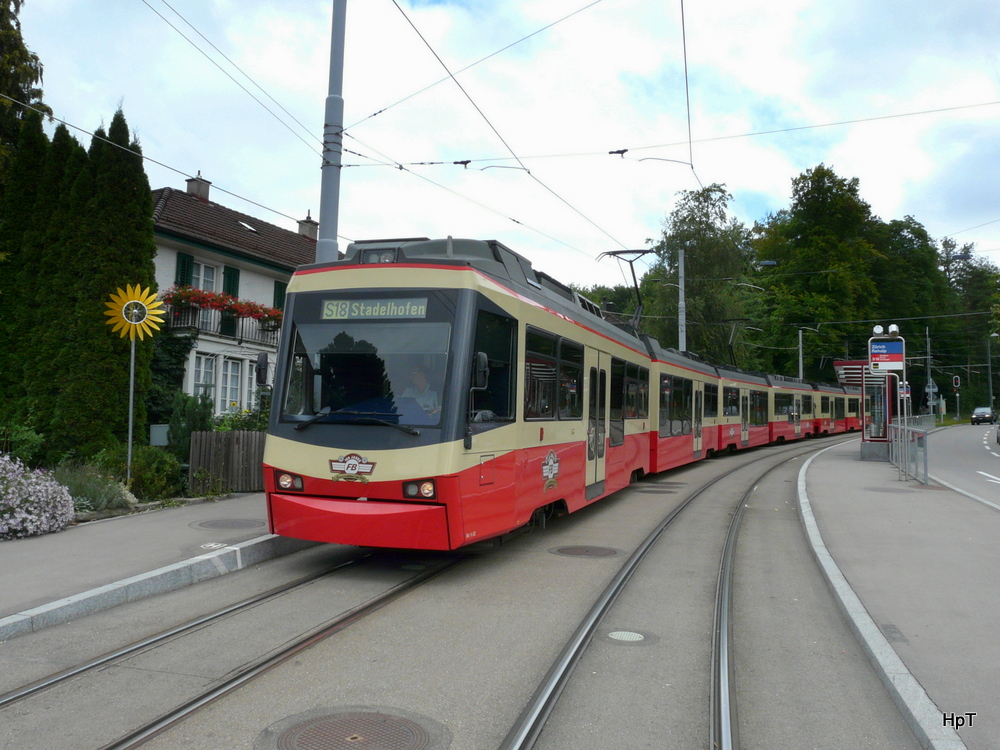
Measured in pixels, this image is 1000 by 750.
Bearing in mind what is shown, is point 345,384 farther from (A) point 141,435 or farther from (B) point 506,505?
(A) point 141,435

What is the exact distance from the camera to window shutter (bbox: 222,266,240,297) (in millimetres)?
23969

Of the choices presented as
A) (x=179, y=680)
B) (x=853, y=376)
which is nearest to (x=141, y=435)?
(x=179, y=680)

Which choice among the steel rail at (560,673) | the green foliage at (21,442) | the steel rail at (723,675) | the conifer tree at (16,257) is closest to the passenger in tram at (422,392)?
the steel rail at (560,673)

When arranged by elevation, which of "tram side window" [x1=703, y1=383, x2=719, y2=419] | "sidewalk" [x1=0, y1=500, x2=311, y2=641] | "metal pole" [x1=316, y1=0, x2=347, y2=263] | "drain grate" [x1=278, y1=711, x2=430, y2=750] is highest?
"metal pole" [x1=316, y1=0, x2=347, y2=263]

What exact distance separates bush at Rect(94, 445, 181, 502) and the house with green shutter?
6227 millimetres

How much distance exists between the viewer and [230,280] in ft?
79.1

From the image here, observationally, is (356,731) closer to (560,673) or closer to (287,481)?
(560,673)

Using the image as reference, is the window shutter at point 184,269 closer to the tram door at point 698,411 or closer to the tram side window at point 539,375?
the tram door at point 698,411

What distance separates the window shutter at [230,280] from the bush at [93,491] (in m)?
13.5

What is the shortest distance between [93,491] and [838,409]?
42.3 metres

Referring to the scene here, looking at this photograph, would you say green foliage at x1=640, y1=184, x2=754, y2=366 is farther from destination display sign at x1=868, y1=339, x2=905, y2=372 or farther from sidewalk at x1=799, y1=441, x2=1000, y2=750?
sidewalk at x1=799, y1=441, x2=1000, y2=750

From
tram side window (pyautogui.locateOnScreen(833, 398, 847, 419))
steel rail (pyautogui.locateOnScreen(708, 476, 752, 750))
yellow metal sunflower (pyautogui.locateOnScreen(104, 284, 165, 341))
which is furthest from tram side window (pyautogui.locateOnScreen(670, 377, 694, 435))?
tram side window (pyautogui.locateOnScreen(833, 398, 847, 419))

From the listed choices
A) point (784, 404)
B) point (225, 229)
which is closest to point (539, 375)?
point (225, 229)

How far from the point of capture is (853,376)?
2752 centimetres
